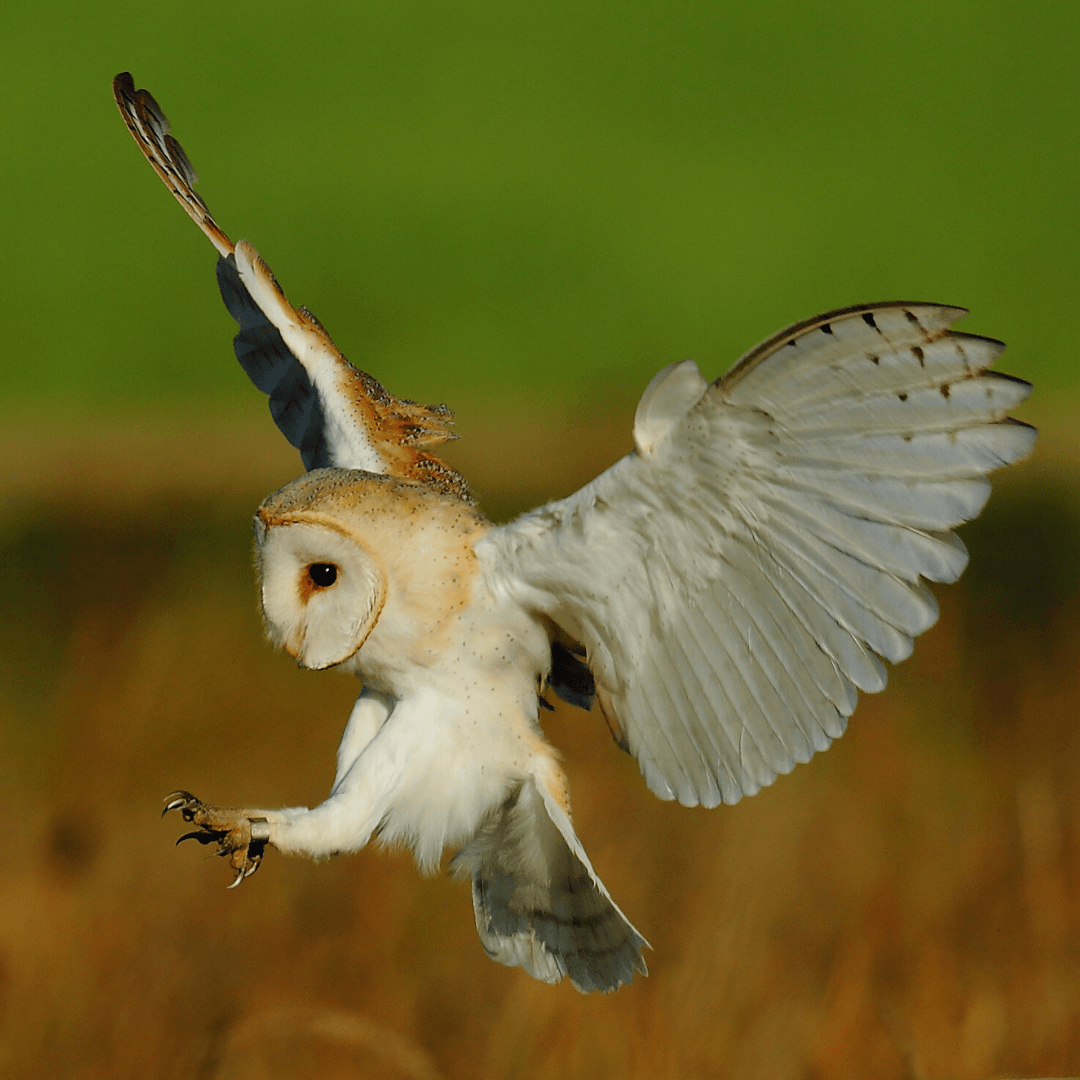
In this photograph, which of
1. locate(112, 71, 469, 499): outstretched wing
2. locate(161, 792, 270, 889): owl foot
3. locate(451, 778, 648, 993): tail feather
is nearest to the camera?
locate(161, 792, 270, 889): owl foot

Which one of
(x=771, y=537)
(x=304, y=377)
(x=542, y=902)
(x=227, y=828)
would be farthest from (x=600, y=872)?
(x=771, y=537)

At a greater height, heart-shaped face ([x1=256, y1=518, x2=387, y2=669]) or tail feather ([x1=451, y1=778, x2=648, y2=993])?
heart-shaped face ([x1=256, y1=518, x2=387, y2=669])

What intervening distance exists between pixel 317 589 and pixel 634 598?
1.30 ft

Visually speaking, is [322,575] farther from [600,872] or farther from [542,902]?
[600,872]

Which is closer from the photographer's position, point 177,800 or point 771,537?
point 771,537

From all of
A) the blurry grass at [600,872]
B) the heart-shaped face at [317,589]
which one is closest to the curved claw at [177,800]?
the heart-shaped face at [317,589]

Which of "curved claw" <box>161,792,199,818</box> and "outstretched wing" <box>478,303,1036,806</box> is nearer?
"outstretched wing" <box>478,303,1036,806</box>

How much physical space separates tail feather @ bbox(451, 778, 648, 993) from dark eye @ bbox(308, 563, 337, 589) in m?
0.38

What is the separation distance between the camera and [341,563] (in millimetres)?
1507

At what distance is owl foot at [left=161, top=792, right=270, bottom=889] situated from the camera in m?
1.49

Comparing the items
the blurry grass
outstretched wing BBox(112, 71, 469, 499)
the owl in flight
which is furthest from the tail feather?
the blurry grass

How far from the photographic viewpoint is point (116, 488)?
475 cm

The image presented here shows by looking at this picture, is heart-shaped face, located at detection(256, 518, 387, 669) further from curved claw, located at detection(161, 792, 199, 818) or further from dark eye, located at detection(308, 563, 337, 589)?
curved claw, located at detection(161, 792, 199, 818)

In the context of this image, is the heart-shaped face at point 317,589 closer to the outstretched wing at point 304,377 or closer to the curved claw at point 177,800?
the curved claw at point 177,800
